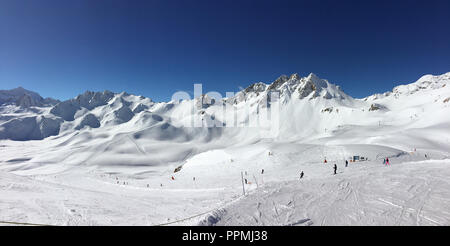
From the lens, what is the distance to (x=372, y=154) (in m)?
34.5

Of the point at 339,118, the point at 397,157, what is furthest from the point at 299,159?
the point at 339,118

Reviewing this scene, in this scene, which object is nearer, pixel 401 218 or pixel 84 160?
pixel 401 218

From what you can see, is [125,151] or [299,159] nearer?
[299,159]

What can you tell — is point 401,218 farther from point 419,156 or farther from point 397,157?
point 419,156
